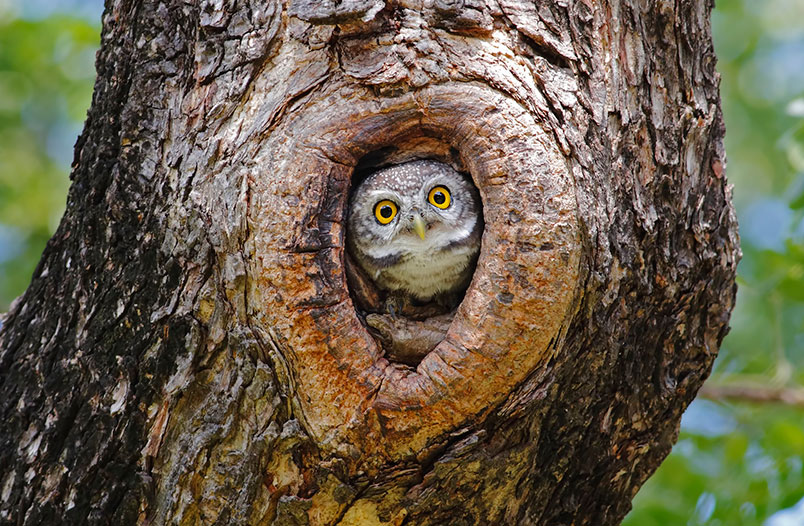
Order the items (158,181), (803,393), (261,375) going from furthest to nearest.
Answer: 1. (803,393)
2. (158,181)
3. (261,375)

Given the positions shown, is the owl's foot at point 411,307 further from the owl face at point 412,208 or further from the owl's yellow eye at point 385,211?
the owl's yellow eye at point 385,211

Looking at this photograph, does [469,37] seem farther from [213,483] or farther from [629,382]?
[213,483]

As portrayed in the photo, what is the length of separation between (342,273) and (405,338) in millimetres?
360

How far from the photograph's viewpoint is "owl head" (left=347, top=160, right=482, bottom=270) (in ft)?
11.0

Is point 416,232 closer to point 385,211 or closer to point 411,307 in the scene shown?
point 385,211

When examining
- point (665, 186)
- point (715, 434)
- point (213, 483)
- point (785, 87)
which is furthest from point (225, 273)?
point (785, 87)

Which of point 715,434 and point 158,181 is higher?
point 158,181

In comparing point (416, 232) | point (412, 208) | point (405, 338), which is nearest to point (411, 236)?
point (416, 232)

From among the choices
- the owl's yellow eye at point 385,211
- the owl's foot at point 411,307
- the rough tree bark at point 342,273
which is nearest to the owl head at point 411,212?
the owl's yellow eye at point 385,211

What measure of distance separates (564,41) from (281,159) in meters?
1.11

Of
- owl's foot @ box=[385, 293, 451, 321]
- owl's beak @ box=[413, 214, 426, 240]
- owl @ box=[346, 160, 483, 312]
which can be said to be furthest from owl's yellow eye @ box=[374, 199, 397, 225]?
owl's foot @ box=[385, 293, 451, 321]

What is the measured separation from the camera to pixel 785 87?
7.35 m

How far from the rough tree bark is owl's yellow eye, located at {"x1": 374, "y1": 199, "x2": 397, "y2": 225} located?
629 mm

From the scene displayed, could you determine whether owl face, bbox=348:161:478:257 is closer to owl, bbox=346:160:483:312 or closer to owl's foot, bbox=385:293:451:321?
owl, bbox=346:160:483:312
